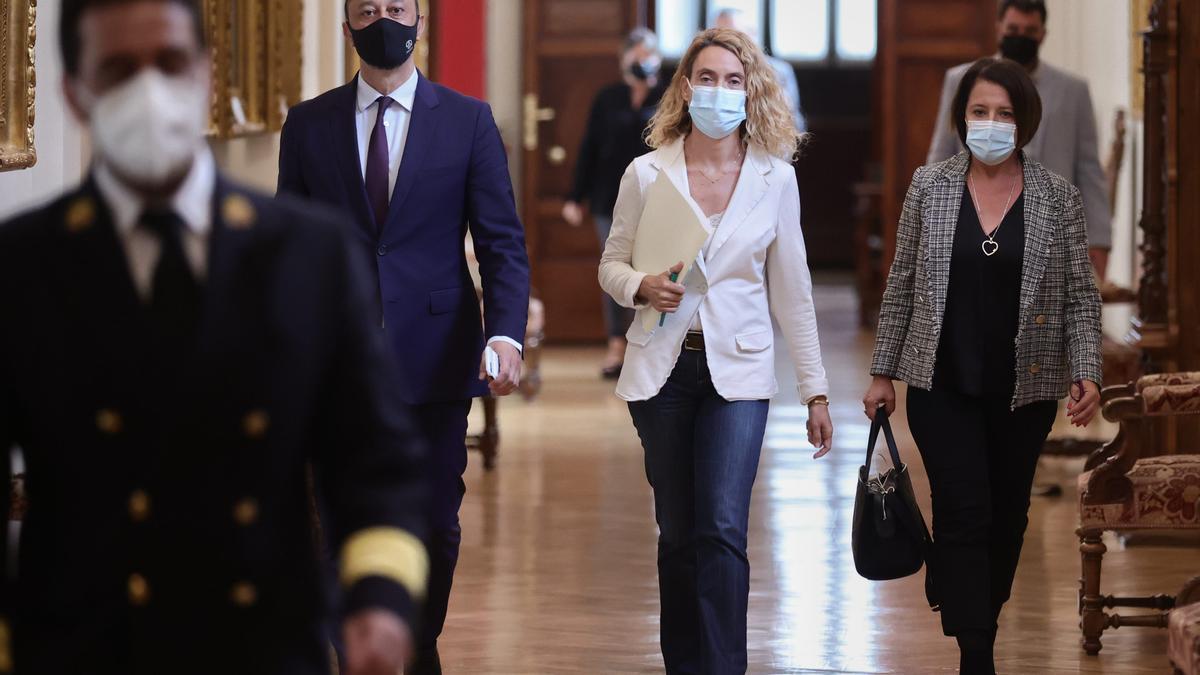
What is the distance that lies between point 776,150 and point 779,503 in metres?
3.09

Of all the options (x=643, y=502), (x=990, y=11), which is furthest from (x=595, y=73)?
(x=643, y=502)

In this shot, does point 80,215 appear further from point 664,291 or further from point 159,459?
point 664,291

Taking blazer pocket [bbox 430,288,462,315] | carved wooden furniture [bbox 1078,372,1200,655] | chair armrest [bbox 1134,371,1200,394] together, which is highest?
blazer pocket [bbox 430,288,462,315]

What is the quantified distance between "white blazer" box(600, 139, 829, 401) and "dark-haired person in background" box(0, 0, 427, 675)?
7.61 feet

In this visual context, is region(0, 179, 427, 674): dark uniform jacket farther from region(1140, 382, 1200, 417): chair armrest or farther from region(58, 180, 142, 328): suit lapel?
region(1140, 382, 1200, 417): chair armrest

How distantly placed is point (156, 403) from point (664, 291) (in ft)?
7.75

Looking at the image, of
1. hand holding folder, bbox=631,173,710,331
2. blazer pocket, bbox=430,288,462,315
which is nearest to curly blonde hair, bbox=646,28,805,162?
hand holding folder, bbox=631,173,710,331

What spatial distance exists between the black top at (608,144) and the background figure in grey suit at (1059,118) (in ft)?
12.6

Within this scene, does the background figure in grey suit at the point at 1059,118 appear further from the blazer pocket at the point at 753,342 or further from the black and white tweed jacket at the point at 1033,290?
the blazer pocket at the point at 753,342

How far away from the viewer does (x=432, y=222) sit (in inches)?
162

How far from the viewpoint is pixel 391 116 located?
13.6 ft

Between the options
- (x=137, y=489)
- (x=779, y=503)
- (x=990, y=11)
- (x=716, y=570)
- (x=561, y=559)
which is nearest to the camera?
(x=137, y=489)

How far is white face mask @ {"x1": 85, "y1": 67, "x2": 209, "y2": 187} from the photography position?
70.6 inches

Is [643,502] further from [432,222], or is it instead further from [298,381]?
[298,381]
